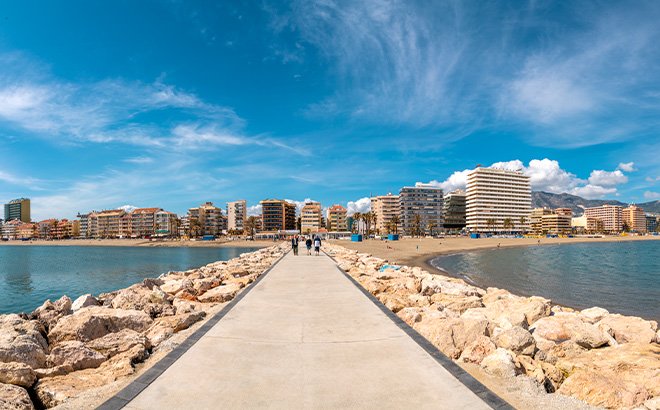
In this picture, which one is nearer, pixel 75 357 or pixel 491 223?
pixel 75 357

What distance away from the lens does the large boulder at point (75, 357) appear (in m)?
5.72

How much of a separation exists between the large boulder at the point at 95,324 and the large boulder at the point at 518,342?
23.0 ft

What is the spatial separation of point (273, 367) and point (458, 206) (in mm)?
196098

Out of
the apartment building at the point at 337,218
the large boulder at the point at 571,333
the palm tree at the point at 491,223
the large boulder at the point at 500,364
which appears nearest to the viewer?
the large boulder at the point at 500,364

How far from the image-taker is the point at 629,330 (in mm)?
9477

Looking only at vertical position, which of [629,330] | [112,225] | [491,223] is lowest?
[629,330]

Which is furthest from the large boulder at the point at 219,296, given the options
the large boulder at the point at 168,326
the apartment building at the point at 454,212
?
the apartment building at the point at 454,212

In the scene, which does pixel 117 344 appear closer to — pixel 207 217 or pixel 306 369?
pixel 306 369

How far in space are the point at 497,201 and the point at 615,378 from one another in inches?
7129

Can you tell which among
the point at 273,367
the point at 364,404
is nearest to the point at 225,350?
the point at 273,367

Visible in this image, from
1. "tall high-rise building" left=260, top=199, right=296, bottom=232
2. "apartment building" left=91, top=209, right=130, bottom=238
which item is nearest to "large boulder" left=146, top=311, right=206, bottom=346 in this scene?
"tall high-rise building" left=260, top=199, right=296, bottom=232

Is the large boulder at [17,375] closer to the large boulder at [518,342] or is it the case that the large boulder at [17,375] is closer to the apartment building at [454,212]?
the large boulder at [518,342]


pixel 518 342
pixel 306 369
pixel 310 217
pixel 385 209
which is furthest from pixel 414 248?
pixel 385 209

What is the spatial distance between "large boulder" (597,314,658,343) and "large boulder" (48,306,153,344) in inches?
430
